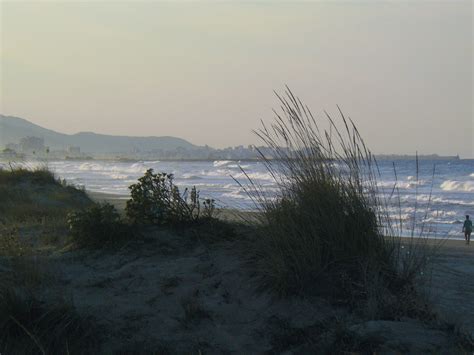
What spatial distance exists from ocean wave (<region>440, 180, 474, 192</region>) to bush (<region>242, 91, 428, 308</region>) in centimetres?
3231

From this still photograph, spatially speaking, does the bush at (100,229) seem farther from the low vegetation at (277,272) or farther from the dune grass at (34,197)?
the dune grass at (34,197)

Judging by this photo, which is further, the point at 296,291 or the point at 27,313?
the point at 296,291

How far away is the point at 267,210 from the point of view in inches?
214

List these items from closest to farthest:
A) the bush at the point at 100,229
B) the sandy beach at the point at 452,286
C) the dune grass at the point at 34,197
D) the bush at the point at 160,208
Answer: the sandy beach at the point at 452,286 → the bush at the point at 100,229 → the bush at the point at 160,208 → the dune grass at the point at 34,197

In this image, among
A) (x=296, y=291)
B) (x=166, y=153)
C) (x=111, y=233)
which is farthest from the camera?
(x=166, y=153)

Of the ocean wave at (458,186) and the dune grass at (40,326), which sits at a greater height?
the dune grass at (40,326)

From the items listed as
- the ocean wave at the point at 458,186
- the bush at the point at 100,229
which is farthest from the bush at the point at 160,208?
the ocean wave at the point at 458,186

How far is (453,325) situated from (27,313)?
10.9ft

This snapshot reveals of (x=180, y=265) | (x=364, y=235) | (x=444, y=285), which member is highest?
(x=364, y=235)

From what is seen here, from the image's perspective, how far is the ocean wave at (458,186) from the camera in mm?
35938

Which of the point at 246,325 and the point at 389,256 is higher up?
the point at 389,256

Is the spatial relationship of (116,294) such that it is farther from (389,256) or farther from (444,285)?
(444,285)

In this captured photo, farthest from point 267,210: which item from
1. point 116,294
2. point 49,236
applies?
point 49,236

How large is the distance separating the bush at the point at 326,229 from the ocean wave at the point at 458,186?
106 ft
